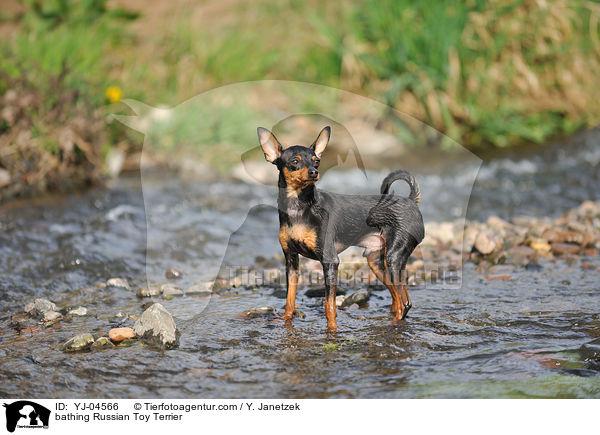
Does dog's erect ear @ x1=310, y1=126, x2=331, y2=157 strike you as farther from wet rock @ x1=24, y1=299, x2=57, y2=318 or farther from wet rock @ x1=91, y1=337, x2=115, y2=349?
wet rock @ x1=24, y1=299, x2=57, y2=318

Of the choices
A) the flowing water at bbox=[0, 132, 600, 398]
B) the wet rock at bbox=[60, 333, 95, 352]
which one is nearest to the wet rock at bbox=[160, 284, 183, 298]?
the flowing water at bbox=[0, 132, 600, 398]

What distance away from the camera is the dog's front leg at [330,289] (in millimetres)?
3684

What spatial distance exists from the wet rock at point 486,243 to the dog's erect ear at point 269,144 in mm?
2850

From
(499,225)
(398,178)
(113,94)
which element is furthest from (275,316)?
(113,94)

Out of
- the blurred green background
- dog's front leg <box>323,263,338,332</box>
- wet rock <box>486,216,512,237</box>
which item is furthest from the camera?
the blurred green background

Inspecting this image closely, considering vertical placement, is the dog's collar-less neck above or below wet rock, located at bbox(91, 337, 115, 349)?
above

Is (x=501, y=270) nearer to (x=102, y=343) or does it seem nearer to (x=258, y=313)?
(x=258, y=313)

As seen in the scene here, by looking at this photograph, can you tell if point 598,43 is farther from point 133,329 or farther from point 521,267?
point 133,329

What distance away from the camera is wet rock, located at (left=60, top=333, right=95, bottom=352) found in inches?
151

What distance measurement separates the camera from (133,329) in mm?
4012

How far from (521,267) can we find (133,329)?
3161 mm

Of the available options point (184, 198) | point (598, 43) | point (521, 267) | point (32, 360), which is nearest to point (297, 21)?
point (598, 43)

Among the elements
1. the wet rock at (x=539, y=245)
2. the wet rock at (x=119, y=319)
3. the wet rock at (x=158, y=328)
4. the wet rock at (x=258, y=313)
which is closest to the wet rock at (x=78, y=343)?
the wet rock at (x=158, y=328)
